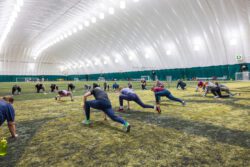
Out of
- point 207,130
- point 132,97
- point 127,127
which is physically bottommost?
point 207,130

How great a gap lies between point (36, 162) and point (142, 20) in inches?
1676

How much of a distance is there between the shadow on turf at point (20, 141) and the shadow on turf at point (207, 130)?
464 cm

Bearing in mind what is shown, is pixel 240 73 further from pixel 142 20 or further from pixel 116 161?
pixel 116 161

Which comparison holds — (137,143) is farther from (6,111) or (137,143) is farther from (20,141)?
(6,111)

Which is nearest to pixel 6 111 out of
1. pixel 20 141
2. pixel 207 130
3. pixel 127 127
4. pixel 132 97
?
pixel 20 141

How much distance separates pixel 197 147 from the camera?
5277 mm

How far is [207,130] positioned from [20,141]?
6.50m

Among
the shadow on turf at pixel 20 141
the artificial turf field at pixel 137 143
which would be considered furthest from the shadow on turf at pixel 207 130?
the shadow on turf at pixel 20 141

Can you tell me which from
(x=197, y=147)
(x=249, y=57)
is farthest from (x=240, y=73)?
(x=197, y=147)

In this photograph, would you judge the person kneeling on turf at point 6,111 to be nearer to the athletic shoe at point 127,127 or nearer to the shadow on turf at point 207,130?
the athletic shoe at point 127,127

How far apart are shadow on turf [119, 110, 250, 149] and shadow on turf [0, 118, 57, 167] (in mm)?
4640

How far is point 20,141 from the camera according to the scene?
20.6ft

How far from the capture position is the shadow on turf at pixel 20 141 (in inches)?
189

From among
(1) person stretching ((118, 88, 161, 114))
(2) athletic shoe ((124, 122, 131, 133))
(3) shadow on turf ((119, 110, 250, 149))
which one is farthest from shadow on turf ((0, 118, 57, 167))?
(3) shadow on turf ((119, 110, 250, 149))
